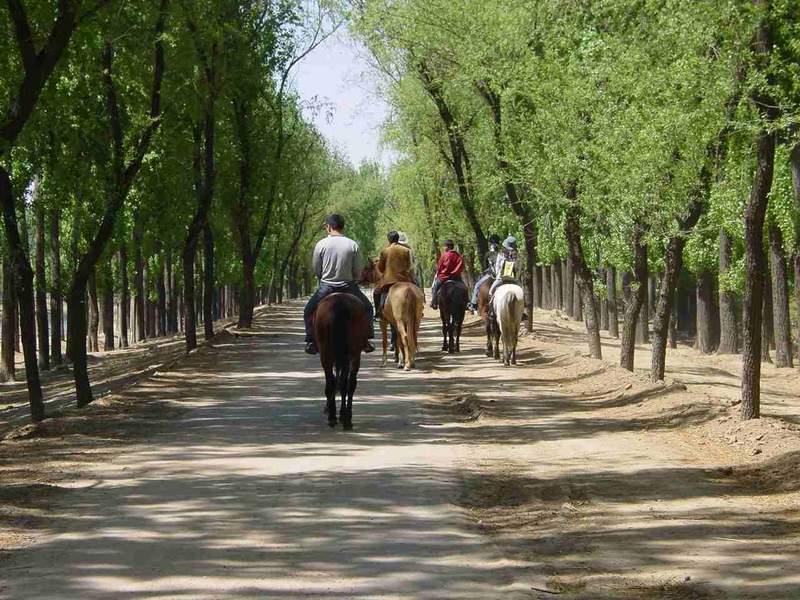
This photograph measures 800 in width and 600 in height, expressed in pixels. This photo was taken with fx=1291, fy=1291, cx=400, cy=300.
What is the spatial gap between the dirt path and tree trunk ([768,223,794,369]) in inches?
790

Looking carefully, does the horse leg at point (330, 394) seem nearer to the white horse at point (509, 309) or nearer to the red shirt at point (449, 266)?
the white horse at point (509, 309)

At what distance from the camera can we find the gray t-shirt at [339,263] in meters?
15.6

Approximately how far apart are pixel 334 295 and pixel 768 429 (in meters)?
5.21

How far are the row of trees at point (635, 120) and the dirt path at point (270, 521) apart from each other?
537 centimetres

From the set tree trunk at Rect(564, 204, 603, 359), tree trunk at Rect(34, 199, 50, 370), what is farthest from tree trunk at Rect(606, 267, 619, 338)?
tree trunk at Rect(564, 204, 603, 359)

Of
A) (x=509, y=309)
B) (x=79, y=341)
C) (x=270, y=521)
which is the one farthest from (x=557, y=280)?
(x=270, y=521)

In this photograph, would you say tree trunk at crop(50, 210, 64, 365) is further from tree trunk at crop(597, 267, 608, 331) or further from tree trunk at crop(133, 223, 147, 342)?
tree trunk at crop(597, 267, 608, 331)

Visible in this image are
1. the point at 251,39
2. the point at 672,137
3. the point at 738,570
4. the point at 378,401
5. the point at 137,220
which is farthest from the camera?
the point at 137,220

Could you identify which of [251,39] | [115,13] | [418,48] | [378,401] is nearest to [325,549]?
[378,401]

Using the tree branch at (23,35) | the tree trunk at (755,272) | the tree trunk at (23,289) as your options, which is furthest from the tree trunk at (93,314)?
the tree trunk at (755,272)

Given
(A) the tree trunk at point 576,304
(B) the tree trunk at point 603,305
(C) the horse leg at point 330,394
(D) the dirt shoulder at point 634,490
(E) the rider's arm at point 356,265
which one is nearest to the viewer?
(D) the dirt shoulder at point 634,490

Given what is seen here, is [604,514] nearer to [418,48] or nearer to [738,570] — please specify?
[738,570]

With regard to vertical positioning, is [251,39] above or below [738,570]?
above

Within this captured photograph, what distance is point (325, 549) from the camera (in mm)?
8305
